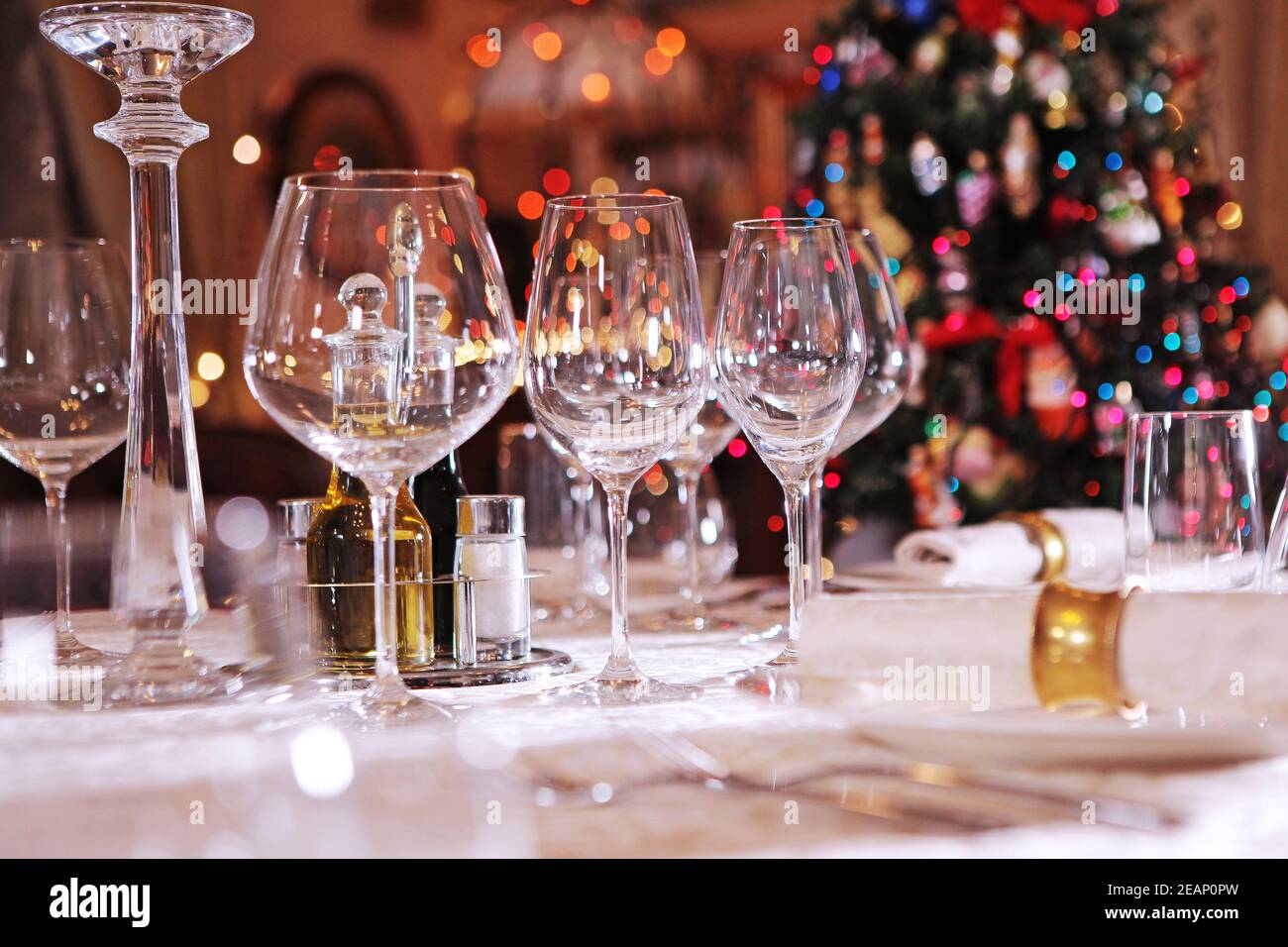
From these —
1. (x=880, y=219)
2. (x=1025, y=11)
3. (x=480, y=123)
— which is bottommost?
(x=880, y=219)

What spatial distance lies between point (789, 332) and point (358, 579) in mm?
313

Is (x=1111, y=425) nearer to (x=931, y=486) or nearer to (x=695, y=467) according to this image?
(x=931, y=486)

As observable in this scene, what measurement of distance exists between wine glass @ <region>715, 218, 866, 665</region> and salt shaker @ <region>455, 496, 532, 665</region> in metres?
0.17

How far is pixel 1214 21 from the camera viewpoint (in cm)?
435

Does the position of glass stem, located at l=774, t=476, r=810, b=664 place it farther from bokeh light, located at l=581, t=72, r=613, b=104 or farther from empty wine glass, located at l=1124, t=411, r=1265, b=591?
bokeh light, located at l=581, t=72, r=613, b=104

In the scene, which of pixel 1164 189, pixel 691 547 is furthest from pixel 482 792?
pixel 1164 189

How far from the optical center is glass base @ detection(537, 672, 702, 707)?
2.66ft

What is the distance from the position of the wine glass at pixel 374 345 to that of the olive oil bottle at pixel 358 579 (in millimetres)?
107

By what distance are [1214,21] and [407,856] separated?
14.8 ft

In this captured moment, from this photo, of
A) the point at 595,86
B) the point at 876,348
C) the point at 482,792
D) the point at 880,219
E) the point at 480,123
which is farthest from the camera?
the point at 595,86

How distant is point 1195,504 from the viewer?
917 mm

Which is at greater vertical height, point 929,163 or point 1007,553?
point 929,163
